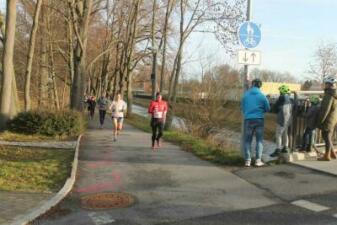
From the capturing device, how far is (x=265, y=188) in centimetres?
985

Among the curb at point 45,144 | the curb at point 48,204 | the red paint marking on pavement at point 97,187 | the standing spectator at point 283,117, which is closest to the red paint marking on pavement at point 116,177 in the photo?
the red paint marking on pavement at point 97,187

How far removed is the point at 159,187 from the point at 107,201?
1.31 meters

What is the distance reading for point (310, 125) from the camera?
1257 centimetres

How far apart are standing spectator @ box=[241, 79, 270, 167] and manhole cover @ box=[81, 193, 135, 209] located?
3.50m

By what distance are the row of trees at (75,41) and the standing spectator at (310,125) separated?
12.1 metres

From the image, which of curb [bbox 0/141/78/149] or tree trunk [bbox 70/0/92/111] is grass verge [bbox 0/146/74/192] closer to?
curb [bbox 0/141/78/149]

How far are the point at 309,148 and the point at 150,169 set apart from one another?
12.0 ft

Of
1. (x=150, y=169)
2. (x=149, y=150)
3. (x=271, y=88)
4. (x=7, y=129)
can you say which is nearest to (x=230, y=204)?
(x=150, y=169)

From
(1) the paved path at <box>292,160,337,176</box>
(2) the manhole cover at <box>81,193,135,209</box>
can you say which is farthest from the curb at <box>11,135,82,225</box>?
(1) the paved path at <box>292,160,337,176</box>

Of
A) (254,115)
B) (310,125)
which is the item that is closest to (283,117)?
(254,115)

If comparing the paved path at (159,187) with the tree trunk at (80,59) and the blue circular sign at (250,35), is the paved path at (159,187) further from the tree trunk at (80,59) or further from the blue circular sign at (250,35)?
the tree trunk at (80,59)

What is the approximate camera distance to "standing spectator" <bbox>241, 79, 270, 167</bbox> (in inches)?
475

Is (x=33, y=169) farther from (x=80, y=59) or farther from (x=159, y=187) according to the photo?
(x=80, y=59)

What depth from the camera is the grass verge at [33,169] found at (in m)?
10.5
